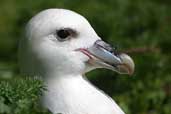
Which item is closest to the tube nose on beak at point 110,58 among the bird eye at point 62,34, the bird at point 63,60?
the bird at point 63,60

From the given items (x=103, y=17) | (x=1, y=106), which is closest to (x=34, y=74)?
(x=1, y=106)

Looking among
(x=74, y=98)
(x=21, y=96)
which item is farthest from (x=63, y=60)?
(x=21, y=96)

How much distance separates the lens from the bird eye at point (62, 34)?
11.4 ft

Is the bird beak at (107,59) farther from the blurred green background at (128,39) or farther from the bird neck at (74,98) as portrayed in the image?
the blurred green background at (128,39)

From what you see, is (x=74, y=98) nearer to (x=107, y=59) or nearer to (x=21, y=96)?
(x=107, y=59)

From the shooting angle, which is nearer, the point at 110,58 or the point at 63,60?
the point at 63,60

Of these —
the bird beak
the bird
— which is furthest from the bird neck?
the bird beak

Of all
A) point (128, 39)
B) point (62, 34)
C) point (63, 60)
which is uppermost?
point (128, 39)

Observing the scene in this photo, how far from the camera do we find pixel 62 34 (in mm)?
3471

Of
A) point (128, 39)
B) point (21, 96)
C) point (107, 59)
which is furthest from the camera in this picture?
point (128, 39)

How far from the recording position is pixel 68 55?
3.45 meters

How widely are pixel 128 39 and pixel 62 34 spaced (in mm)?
2292

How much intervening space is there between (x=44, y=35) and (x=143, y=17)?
3248 millimetres

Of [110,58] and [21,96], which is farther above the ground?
[110,58]
